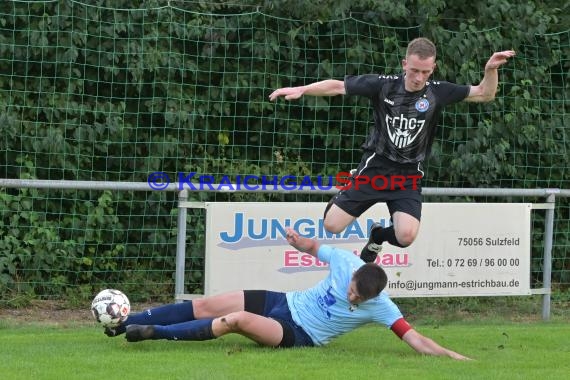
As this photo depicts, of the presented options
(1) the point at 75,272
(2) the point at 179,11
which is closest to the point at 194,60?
(2) the point at 179,11

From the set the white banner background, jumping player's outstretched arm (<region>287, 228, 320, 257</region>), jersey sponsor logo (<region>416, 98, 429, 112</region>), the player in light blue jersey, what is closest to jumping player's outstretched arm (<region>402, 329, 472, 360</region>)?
the player in light blue jersey

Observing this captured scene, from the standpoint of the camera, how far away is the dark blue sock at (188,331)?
7.56 m

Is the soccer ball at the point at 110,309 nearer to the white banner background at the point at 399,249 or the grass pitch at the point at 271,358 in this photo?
the grass pitch at the point at 271,358

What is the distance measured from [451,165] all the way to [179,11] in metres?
3.45

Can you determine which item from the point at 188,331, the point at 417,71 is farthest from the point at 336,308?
the point at 417,71

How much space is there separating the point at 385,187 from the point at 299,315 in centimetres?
147

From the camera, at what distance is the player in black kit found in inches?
339

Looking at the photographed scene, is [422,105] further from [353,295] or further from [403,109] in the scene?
[353,295]

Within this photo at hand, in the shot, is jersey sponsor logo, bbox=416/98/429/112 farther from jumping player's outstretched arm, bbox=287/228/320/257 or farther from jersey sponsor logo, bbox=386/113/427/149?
jumping player's outstretched arm, bbox=287/228/320/257

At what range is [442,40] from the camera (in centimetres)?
1179

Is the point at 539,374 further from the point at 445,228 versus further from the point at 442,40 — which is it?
the point at 442,40

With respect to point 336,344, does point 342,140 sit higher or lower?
higher

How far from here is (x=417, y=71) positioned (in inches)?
331

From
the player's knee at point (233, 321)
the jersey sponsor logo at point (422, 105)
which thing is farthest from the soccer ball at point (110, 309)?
the jersey sponsor logo at point (422, 105)
